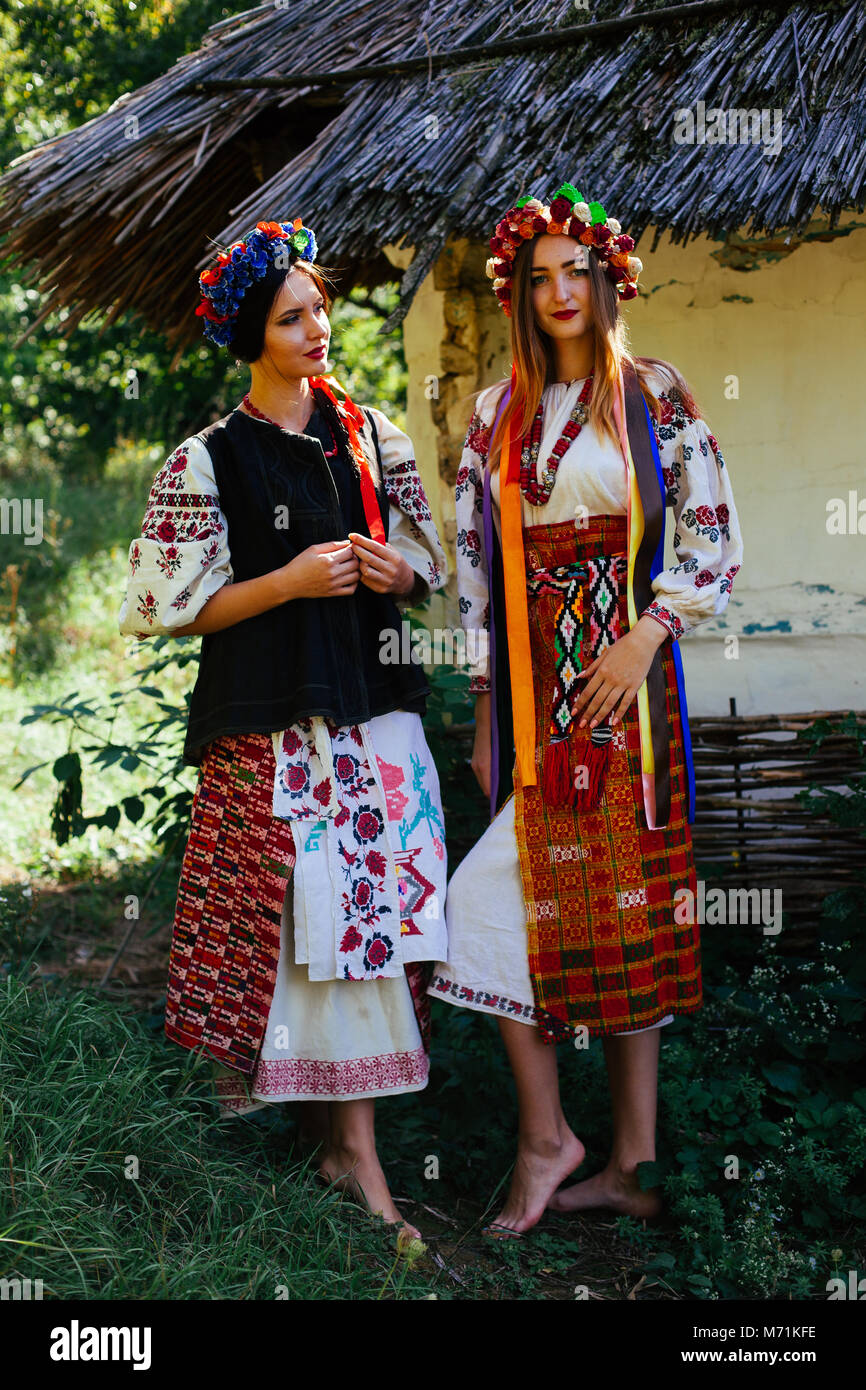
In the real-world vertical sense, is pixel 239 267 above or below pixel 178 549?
above

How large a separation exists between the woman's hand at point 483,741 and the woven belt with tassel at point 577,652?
202 millimetres

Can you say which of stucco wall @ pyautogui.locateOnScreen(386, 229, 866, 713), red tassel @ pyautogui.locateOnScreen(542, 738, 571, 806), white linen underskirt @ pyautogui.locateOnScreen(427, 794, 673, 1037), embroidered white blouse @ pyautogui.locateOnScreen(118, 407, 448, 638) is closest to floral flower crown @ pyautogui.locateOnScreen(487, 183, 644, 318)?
embroidered white blouse @ pyautogui.locateOnScreen(118, 407, 448, 638)

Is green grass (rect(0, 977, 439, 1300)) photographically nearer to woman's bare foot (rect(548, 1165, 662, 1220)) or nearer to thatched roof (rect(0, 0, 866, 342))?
woman's bare foot (rect(548, 1165, 662, 1220))

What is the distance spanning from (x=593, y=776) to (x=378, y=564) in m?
0.65

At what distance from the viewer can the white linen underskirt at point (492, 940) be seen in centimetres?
275

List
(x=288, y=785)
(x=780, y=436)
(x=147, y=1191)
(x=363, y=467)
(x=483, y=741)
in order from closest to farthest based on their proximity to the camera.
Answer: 1. (x=147, y=1191)
2. (x=288, y=785)
3. (x=363, y=467)
4. (x=483, y=741)
5. (x=780, y=436)

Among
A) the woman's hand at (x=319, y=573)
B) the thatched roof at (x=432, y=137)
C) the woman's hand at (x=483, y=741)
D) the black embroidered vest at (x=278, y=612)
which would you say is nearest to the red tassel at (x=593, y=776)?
the woman's hand at (x=483, y=741)

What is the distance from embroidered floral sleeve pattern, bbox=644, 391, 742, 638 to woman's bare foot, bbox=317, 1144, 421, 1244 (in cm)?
136

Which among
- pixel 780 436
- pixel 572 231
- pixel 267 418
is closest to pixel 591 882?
pixel 267 418

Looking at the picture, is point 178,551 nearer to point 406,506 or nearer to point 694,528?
point 406,506

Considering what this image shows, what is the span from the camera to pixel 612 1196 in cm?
288

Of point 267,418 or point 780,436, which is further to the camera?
point 780,436

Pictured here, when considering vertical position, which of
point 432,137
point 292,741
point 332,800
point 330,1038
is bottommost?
point 330,1038

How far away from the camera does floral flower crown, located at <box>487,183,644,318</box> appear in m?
2.63
